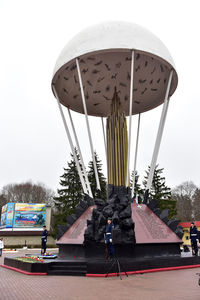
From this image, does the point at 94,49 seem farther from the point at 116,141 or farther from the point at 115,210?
the point at 115,210

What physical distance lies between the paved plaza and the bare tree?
49379mm

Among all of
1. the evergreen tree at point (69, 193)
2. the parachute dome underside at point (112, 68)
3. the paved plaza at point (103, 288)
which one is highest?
the parachute dome underside at point (112, 68)

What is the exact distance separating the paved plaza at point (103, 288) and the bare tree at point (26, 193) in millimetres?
49379

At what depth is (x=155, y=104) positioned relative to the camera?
19734mm

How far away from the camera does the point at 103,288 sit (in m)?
6.75

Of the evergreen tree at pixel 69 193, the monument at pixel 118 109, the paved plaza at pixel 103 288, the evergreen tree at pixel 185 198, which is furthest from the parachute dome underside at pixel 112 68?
the evergreen tree at pixel 185 198

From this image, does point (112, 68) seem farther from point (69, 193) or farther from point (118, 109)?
point (69, 193)

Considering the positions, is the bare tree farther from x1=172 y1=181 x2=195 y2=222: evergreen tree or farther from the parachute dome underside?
the parachute dome underside

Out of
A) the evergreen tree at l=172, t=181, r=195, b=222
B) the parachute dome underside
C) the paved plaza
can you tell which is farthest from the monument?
the evergreen tree at l=172, t=181, r=195, b=222

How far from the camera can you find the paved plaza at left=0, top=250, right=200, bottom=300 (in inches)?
235

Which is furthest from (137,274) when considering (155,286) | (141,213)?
(141,213)

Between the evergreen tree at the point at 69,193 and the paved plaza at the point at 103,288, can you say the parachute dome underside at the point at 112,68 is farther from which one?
the evergreen tree at the point at 69,193

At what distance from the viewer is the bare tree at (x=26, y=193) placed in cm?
5641

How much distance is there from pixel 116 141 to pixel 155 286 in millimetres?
9145
